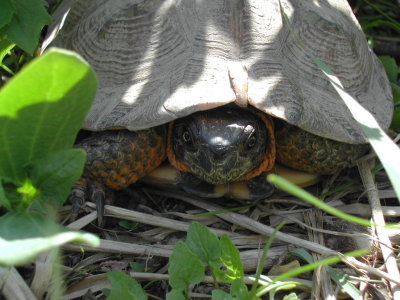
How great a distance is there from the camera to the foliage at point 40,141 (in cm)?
109

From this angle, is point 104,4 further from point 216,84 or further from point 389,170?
point 389,170

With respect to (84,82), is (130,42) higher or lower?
lower

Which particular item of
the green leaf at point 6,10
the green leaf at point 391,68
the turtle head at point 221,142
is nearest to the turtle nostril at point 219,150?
the turtle head at point 221,142

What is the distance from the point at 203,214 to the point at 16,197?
0.79 m

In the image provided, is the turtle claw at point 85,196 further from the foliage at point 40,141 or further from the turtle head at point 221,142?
the foliage at point 40,141

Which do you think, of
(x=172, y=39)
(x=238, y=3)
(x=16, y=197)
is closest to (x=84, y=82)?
(x=16, y=197)

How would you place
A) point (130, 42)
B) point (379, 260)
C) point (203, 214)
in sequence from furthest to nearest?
point (130, 42) < point (203, 214) < point (379, 260)

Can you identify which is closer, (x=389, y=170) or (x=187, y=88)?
(x=389, y=170)

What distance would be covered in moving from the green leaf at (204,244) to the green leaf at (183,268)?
0.15ft

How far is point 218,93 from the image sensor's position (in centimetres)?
178

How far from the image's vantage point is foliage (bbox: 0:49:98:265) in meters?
1.09

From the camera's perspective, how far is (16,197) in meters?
1.34

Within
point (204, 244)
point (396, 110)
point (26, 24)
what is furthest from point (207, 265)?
point (396, 110)

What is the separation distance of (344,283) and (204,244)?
1.63ft
